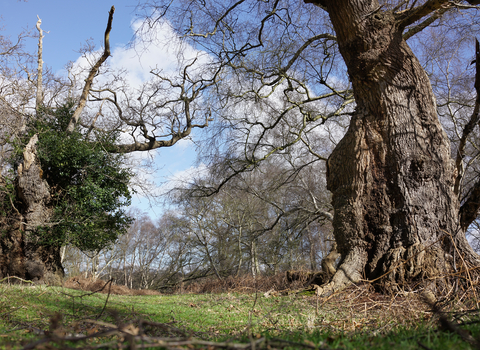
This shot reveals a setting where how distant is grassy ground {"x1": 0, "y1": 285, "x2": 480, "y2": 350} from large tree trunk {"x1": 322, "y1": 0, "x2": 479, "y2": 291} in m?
1.14

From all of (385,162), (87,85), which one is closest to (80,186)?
(87,85)

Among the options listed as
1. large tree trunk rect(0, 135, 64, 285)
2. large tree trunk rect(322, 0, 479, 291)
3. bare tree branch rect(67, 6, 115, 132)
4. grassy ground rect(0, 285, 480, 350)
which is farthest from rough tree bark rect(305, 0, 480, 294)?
large tree trunk rect(0, 135, 64, 285)

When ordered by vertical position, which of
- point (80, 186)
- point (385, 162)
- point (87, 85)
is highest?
point (87, 85)

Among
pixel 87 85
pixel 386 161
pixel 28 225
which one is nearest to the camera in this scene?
pixel 386 161

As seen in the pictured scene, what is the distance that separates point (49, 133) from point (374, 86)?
11.5 metres

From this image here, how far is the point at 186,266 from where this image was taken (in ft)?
84.6

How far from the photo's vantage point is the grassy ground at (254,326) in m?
1.54

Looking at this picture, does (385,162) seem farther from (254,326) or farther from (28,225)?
(28,225)

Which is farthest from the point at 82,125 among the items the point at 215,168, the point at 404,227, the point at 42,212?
the point at 404,227

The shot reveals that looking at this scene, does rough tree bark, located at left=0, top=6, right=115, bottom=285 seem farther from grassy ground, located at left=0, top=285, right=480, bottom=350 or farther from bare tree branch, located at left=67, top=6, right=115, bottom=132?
grassy ground, located at left=0, top=285, right=480, bottom=350

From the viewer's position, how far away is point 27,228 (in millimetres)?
11305

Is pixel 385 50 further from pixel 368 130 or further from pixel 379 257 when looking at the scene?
pixel 379 257

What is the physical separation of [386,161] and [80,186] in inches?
422

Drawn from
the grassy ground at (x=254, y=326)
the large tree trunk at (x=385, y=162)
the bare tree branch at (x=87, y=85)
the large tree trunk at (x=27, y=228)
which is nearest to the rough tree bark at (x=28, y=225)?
the large tree trunk at (x=27, y=228)
